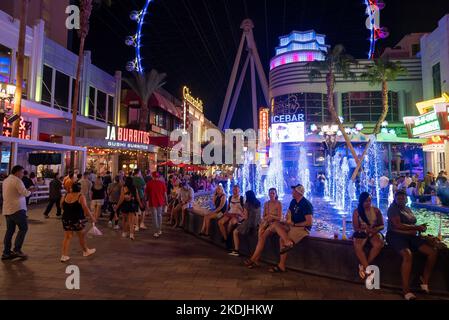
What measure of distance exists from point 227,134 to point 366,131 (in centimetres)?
3347

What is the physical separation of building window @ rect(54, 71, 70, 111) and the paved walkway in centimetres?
1875

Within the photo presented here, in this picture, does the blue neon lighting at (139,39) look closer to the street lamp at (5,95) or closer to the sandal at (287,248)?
the street lamp at (5,95)

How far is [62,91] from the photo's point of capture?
2481 centimetres

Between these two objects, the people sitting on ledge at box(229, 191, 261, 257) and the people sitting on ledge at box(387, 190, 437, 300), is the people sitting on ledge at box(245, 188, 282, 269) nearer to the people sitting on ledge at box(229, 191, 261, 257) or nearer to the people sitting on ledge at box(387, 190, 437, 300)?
the people sitting on ledge at box(229, 191, 261, 257)

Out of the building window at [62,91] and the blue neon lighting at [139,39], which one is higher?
the blue neon lighting at [139,39]

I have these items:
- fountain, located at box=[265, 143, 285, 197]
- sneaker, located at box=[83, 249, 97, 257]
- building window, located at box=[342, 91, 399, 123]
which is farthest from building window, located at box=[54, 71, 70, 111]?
building window, located at box=[342, 91, 399, 123]

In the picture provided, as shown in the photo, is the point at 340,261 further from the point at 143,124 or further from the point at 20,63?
the point at 143,124

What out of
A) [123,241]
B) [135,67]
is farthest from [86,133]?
[123,241]

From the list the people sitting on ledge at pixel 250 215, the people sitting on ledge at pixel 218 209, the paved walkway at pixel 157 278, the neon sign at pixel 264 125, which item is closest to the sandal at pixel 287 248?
the paved walkway at pixel 157 278

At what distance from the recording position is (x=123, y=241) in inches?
343

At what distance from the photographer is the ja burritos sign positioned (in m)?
26.4

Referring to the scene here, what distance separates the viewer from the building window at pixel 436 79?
92.0 feet

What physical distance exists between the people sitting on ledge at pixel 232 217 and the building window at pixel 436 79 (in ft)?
89.2

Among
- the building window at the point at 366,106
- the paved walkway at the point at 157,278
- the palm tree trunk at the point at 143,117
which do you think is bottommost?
the paved walkway at the point at 157,278
